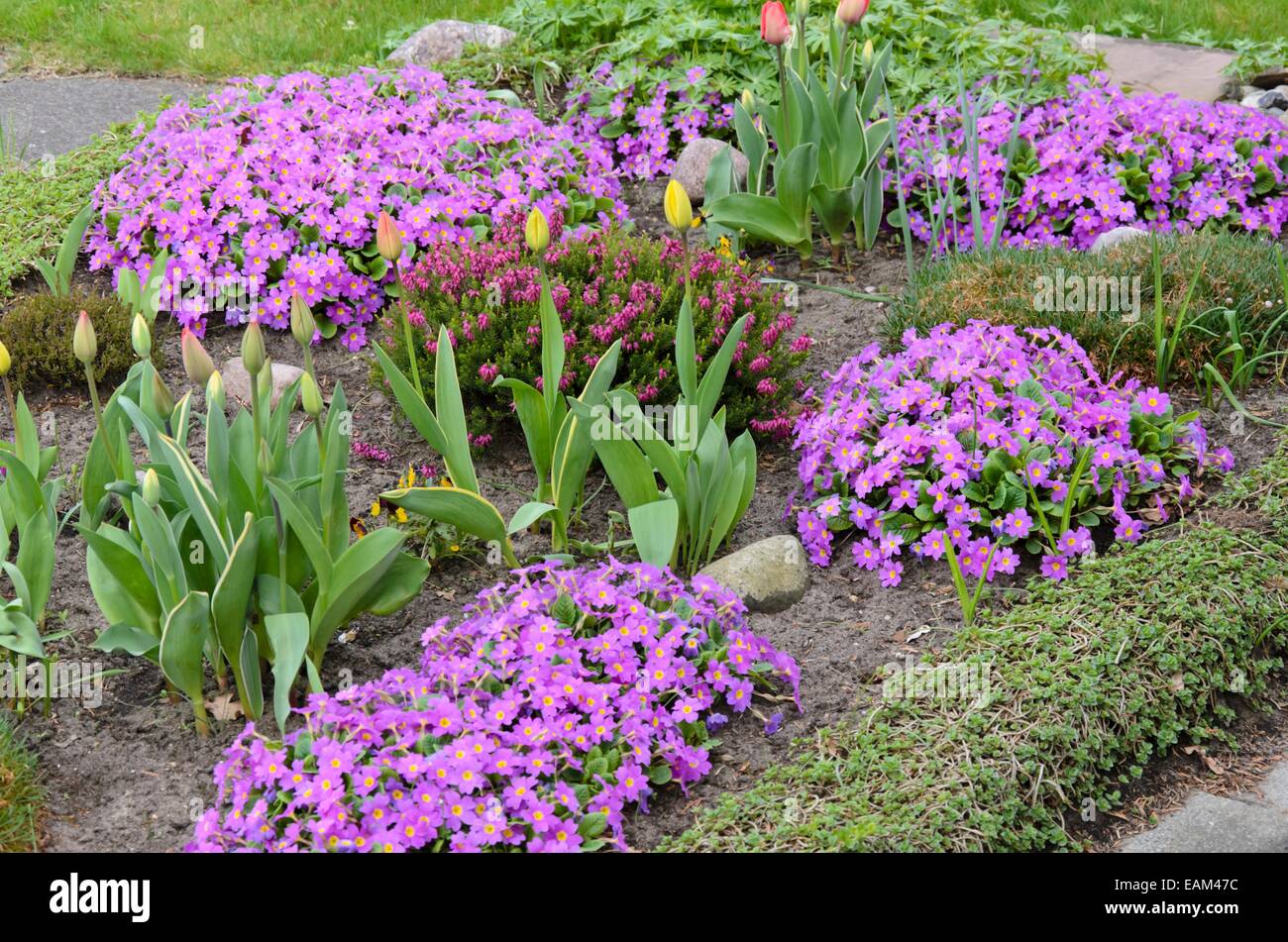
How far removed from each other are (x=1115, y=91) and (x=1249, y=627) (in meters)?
3.42

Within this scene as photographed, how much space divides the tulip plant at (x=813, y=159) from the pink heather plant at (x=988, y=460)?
1.32 metres

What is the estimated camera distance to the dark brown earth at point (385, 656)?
9.84 ft

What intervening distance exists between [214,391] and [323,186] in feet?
7.95

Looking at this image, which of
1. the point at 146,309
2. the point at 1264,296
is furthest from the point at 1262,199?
the point at 146,309

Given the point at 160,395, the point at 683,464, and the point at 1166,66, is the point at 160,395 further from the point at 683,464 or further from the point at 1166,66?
the point at 1166,66

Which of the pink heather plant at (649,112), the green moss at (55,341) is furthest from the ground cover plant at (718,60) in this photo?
the green moss at (55,341)

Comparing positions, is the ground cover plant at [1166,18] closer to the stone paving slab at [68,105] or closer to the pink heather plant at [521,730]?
the stone paving slab at [68,105]

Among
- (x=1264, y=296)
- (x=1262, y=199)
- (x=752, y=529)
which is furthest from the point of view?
(x=1262, y=199)

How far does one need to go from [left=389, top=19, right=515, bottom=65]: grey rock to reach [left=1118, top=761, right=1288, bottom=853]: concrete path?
17.8 feet

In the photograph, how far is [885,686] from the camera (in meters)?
3.32

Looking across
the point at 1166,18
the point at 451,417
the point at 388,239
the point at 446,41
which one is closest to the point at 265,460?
the point at 388,239
